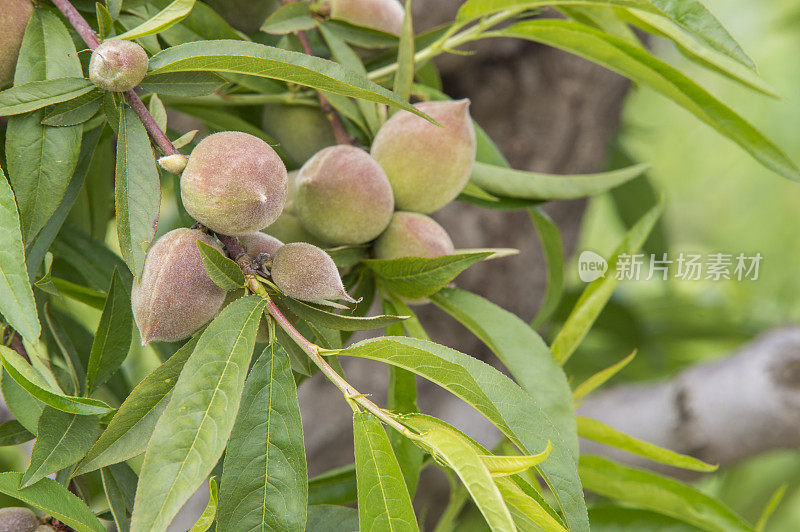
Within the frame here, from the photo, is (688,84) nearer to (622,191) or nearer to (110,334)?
(110,334)

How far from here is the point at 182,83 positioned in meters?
0.41

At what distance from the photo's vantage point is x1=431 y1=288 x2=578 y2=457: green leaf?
1.55 feet

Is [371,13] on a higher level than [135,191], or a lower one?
higher

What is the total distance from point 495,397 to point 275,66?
0.21 meters

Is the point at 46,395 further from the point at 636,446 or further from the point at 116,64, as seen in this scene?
the point at 636,446

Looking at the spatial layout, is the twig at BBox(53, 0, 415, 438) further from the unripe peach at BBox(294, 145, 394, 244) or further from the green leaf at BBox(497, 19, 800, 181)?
the green leaf at BBox(497, 19, 800, 181)

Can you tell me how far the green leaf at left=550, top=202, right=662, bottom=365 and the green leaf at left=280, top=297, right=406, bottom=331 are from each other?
243mm

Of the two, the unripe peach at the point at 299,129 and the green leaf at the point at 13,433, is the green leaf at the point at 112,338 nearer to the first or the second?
the green leaf at the point at 13,433

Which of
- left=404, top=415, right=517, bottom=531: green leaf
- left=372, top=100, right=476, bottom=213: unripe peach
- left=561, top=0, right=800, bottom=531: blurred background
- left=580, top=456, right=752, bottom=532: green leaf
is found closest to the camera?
left=404, top=415, right=517, bottom=531: green leaf

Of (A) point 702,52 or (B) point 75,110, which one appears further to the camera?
(A) point 702,52

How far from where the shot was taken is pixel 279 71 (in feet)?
1.23

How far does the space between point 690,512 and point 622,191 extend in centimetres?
67

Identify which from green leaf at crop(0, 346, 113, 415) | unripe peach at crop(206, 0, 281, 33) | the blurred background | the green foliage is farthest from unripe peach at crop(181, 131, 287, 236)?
the blurred background

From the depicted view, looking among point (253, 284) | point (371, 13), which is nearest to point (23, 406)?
point (253, 284)
